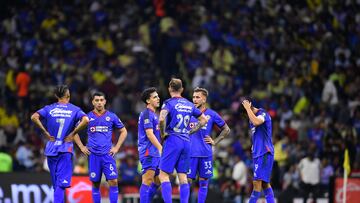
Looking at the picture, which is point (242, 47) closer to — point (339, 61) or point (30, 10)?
point (339, 61)

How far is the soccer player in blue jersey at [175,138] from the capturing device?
69.5ft

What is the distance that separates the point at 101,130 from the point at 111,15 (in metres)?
16.7

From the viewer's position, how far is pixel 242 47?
37219mm

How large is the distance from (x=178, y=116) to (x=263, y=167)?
241cm

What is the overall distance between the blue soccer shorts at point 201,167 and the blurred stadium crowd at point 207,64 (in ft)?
24.7

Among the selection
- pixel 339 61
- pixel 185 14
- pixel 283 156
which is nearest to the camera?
pixel 283 156

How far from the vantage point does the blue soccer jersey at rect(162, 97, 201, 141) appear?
21.1 metres

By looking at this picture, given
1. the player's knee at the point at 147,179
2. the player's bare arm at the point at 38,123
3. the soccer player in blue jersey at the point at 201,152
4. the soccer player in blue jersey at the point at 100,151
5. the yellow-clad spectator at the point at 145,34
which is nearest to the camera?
the player's bare arm at the point at 38,123

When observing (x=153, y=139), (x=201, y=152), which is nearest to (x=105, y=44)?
(x=201, y=152)

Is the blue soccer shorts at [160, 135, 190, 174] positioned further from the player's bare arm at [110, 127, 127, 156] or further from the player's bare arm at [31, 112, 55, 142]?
the player's bare arm at [31, 112, 55, 142]

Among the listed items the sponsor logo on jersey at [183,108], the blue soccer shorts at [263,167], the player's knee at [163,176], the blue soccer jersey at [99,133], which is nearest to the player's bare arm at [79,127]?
the blue soccer jersey at [99,133]

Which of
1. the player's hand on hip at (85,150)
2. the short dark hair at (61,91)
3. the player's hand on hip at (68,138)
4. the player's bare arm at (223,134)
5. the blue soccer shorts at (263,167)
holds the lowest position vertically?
the blue soccer shorts at (263,167)

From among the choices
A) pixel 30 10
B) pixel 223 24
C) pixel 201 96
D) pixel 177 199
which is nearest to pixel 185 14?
pixel 223 24

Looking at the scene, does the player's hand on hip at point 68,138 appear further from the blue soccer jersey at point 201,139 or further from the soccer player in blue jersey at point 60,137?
the blue soccer jersey at point 201,139
